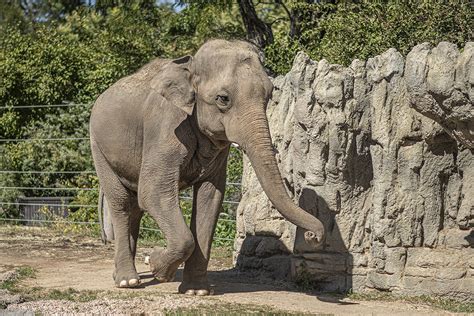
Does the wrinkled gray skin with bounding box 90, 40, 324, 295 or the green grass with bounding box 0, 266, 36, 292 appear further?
the green grass with bounding box 0, 266, 36, 292

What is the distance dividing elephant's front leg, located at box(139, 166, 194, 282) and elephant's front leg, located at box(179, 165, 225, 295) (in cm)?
24

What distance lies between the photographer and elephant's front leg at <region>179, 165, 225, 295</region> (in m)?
9.80

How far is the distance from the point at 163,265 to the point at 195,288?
466mm

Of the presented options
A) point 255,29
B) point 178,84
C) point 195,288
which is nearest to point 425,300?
point 195,288

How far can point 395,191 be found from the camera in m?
9.81

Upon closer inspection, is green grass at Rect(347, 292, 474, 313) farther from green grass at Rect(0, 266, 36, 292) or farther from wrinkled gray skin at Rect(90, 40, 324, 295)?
green grass at Rect(0, 266, 36, 292)

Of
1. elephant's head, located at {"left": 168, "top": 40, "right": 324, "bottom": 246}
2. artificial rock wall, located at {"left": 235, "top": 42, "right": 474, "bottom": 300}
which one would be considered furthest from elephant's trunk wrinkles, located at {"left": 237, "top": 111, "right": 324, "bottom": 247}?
artificial rock wall, located at {"left": 235, "top": 42, "right": 474, "bottom": 300}

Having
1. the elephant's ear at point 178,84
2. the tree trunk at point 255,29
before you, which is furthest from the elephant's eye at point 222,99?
the tree trunk at point 255,29

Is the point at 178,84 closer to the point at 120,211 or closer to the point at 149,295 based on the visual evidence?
the point at 120,211

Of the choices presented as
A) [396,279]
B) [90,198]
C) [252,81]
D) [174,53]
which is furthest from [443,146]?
[174,53]

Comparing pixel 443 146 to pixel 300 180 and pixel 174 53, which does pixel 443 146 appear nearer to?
pixel 300 180

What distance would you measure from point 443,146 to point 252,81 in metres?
1.93

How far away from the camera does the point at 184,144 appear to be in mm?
9664

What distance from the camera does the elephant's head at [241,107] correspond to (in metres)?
8.84
